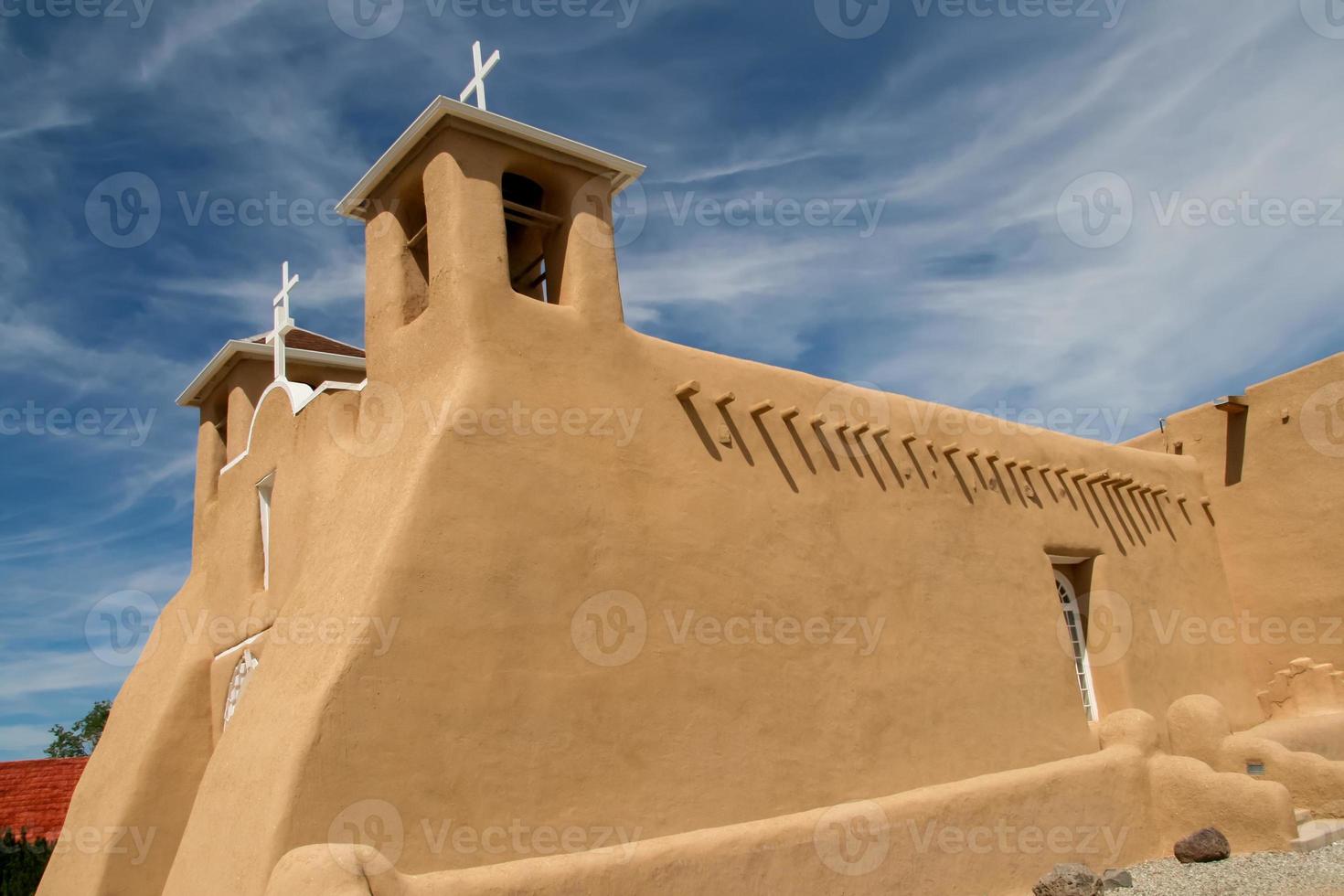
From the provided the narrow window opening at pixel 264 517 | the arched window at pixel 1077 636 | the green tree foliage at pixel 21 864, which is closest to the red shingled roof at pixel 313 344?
the narrow window opening at pixel 264 517

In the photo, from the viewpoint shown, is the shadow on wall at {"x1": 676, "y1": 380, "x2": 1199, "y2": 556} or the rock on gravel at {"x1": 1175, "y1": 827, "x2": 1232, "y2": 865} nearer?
the shadow on wall at {"x1": 676, "y1": 380, "x2": 1199, "y2": 556}

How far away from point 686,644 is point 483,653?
1.70 metres

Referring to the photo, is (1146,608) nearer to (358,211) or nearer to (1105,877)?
(1105,877)

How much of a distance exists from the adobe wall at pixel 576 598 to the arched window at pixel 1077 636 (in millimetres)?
271

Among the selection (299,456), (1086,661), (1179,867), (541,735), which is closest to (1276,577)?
(1086,661)

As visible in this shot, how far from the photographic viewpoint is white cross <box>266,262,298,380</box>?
10328mm

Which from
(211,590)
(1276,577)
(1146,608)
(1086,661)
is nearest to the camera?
(211,590)

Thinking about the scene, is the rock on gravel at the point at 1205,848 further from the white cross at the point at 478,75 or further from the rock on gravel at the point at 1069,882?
the white cross at the point at 478,75

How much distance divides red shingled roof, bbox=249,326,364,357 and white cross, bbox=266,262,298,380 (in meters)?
0.54

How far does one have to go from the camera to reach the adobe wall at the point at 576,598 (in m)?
6.47

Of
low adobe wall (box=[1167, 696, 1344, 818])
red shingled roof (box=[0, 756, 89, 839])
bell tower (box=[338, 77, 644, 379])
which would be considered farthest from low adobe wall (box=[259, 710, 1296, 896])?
red shingled roof (box=[0, 756, 89, 839])

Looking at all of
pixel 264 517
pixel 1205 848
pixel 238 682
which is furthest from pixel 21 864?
pixel 1205 848

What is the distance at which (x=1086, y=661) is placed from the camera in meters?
11.8

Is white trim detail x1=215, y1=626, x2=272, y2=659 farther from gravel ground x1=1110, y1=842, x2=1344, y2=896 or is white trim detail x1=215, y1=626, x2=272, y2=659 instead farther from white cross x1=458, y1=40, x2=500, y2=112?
gravel ground x1=1110, y1=842, x2=1344, y2=896
